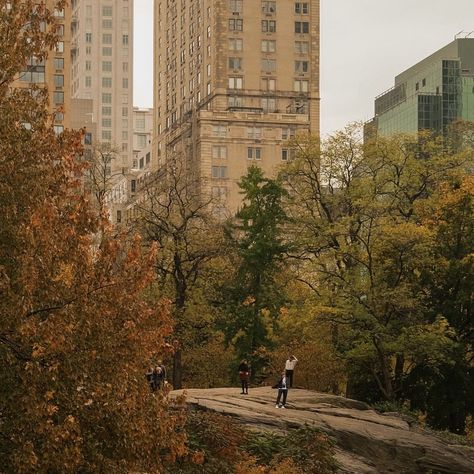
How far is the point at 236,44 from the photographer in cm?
17975

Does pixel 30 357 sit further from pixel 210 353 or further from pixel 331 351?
pixel 210 353

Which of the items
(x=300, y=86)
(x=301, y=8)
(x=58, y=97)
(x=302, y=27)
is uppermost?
(x=301, y=8)

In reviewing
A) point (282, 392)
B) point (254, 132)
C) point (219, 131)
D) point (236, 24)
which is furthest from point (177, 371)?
point (236, 24)

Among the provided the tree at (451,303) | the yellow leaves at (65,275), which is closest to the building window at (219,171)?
the tree at (451,303)

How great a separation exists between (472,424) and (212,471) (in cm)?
3237

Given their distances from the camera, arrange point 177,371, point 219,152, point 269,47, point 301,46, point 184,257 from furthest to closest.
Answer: point 301,46 < point 269,47 < point 219,152 < point 184,257 < point 177,371

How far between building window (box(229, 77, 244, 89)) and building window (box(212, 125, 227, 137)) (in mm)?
6725

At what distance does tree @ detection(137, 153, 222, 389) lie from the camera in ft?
235

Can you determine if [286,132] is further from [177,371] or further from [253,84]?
[177,371]

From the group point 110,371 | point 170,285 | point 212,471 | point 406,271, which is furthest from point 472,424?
point 110,371

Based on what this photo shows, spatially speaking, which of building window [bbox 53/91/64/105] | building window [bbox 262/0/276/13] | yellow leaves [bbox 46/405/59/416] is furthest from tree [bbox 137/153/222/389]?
building window [bbox 262/0/276/13]

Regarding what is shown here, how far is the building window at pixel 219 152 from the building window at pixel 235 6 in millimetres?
18743

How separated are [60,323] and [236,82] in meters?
153

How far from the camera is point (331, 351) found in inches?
2554
